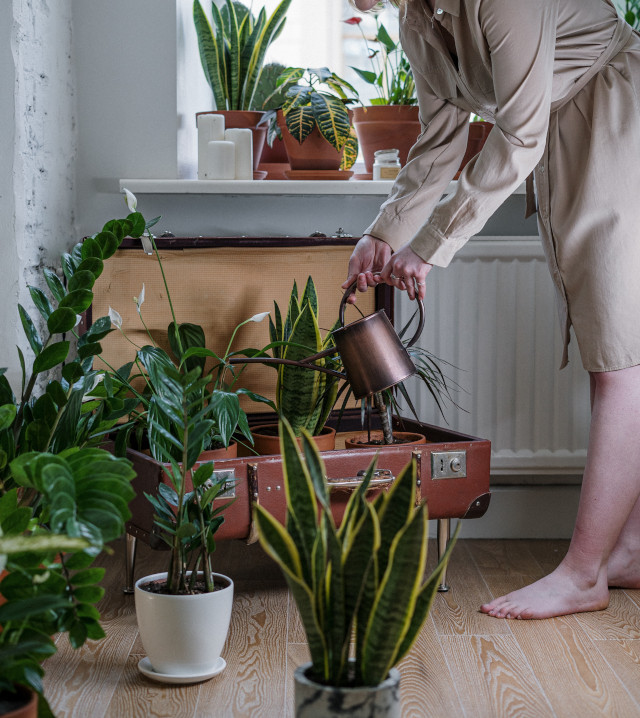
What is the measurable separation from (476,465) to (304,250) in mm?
663

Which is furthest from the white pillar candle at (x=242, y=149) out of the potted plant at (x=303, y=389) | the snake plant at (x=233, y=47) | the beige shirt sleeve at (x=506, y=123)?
the beige shirt sleeve at (x=506, y=123)

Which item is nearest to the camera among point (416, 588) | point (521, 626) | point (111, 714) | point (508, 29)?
point (416, 588)

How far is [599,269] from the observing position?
162cm

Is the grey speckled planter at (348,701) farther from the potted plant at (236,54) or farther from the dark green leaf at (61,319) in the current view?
the potted plant at (236,54)

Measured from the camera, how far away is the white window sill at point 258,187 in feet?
6.72

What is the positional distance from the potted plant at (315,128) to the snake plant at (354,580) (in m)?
1.32

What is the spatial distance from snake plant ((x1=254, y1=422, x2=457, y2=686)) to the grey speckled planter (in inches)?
0.8

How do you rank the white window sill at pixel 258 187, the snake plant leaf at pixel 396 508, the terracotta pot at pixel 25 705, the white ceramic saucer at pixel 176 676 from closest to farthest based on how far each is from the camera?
the terracotta pot at pixel 25 705 < the snake plant leaf at pixel 396 508 < the white ceramic saucer at pixel 176 676 < the white window sill at pixel 258 187

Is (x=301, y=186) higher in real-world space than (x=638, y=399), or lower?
higher

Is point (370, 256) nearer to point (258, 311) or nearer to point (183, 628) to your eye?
point (258, 311)

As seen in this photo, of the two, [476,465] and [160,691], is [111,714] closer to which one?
[160,691]

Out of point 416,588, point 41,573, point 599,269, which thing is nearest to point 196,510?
point 41,573

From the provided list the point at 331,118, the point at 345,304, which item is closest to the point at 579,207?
the point at 345,304

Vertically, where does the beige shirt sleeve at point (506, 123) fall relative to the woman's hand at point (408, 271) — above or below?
above
